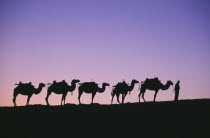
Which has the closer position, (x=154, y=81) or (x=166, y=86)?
(x=154, y=81)

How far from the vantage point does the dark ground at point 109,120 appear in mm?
22953

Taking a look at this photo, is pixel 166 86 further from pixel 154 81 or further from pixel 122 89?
pixel 122 89

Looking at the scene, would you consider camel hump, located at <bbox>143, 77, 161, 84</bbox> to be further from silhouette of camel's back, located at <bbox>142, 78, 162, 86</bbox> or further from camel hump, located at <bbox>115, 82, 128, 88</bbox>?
camel hump, located at <bbox>115, 82, 128, 88</bbox>

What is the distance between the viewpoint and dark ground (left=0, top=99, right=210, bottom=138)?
23.0 meters

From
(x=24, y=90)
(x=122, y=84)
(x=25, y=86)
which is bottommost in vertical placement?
(x=24, y=90)

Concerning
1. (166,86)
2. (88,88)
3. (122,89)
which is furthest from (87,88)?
(166,86)

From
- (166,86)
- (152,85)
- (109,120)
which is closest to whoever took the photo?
(109,120)

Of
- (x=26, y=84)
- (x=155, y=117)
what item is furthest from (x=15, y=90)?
(x=155, y=117)

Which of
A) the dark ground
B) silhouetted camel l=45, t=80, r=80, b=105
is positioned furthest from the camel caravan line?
the dark ground

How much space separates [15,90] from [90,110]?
8494 millimetres

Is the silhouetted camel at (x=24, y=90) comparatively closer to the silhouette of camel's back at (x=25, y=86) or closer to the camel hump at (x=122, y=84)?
the silhouette of camel's back at (x=25, y=86)

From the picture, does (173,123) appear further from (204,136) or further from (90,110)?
(90,110)

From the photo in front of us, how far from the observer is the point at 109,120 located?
25812mm

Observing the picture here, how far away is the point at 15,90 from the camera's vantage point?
34.7 m
